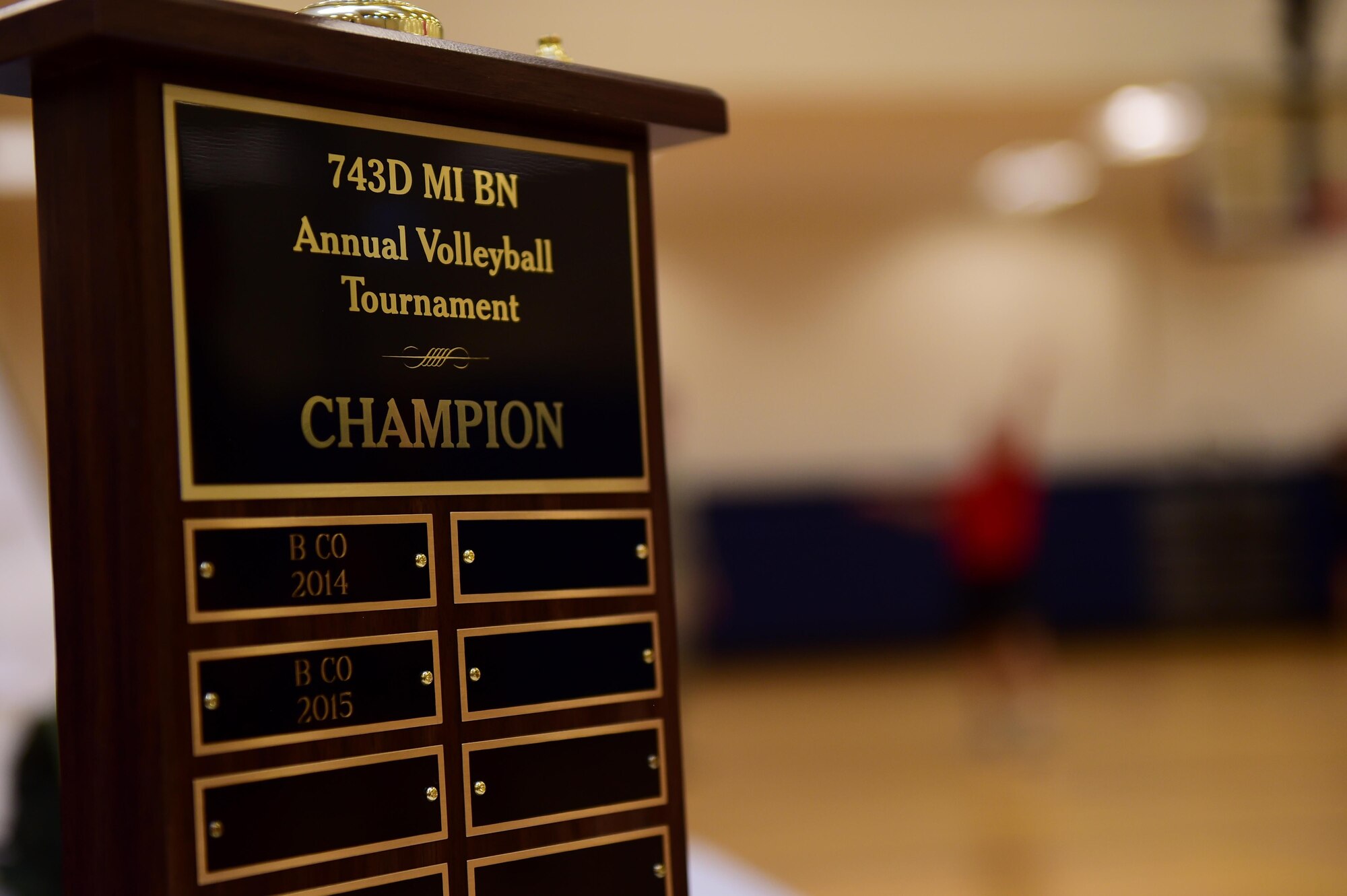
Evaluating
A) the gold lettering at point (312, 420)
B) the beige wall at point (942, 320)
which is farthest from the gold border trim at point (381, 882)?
the beige wall at point (942, 320)

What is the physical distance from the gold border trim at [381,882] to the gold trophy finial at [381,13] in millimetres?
580

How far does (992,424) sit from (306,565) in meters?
6.97

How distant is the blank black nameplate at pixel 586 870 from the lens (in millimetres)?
964

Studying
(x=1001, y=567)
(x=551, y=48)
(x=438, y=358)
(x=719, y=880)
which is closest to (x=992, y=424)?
(x=1001, y=567)

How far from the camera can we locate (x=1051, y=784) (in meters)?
4.30

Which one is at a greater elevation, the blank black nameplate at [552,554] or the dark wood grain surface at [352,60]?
the dark wood grain surface at [352,60]

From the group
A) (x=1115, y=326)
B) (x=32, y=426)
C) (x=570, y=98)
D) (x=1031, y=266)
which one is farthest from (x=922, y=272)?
(x=570, y=98)

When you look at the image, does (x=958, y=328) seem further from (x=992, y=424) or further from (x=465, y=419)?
(x=465, y=419)

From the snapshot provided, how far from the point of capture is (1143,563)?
7.79 m

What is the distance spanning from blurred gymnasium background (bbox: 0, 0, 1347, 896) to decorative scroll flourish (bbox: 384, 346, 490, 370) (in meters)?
0.77

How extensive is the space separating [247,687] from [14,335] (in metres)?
1.64

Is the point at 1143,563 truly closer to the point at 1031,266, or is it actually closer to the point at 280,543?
the point at 1031,266

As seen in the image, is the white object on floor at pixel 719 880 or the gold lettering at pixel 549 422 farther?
the white object on floor at pixel 719 880

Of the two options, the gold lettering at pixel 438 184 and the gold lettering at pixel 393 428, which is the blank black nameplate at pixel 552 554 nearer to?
the gold lettering at pixel 393 428
